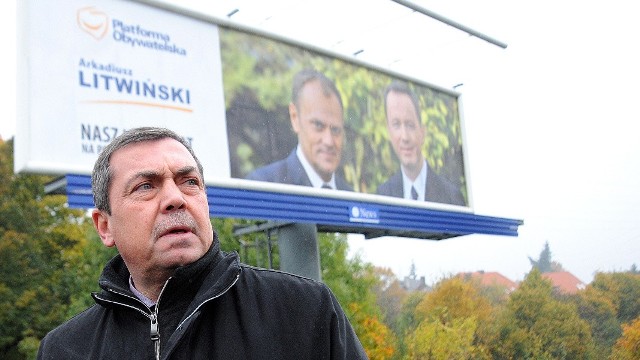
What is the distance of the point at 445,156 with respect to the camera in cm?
1041

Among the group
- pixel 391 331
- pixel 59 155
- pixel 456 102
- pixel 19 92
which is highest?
pixel 456 102

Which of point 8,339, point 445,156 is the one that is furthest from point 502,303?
point 8,339

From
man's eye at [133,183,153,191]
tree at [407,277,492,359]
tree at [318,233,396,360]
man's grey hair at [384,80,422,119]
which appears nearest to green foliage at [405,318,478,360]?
tree at [407,277,492,359]

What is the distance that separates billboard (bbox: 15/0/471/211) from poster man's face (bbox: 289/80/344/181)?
0.05 ft

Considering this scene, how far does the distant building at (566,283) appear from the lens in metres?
7.24

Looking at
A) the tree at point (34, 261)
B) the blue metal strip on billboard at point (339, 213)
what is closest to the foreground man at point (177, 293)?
the blue metal strip on billboard at point (339, 213)

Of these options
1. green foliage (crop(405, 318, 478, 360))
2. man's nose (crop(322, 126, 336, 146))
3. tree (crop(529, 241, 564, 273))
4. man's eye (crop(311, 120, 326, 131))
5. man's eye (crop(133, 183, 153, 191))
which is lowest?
green foliage (crop(405, 318, 478, 360))

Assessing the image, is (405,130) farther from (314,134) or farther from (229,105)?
Result: (229,105)

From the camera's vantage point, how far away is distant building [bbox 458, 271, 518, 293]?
799 centimetres

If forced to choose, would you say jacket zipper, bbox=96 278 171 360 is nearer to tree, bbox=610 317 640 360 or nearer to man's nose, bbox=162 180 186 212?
man's nose, bbox=162 180 186 212

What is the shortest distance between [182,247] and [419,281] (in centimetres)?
788

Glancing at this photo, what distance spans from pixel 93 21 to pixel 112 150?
534 cm

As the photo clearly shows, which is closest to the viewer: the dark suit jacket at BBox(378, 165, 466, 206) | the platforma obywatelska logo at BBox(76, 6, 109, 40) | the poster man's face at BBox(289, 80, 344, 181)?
the platforma obywatelska logo at BBox(76, 6, 109, 40)

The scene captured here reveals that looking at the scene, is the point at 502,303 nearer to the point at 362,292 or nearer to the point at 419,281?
the point at 419,281
